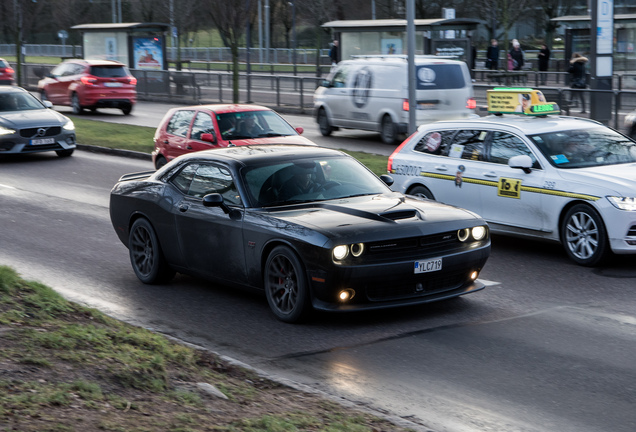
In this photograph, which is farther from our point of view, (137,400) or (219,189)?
(219,189)

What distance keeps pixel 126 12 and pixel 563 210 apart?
9368cm

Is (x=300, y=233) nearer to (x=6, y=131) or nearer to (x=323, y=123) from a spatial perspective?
Answer: (x=6, y=131)

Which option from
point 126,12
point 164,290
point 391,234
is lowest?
point 164,290

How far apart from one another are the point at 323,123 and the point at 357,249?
56.0 ft

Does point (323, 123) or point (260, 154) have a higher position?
point (260, 154)

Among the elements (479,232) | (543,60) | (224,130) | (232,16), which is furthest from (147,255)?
(543,60)

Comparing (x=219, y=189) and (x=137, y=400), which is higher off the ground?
(x=219, y=189)

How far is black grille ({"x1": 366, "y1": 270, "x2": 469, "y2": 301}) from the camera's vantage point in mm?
7641

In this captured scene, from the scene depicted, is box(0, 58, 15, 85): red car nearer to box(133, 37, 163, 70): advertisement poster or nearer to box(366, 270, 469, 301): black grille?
box(133, 37, 163, 70): advertisement poster

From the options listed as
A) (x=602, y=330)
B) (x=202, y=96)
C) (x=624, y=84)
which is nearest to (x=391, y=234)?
(x=602, y=330)

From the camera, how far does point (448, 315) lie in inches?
316

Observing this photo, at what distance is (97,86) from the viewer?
1212 inches

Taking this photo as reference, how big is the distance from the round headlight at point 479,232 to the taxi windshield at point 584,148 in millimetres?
2518

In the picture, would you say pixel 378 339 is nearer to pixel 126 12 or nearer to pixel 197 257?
pixel 197 257
